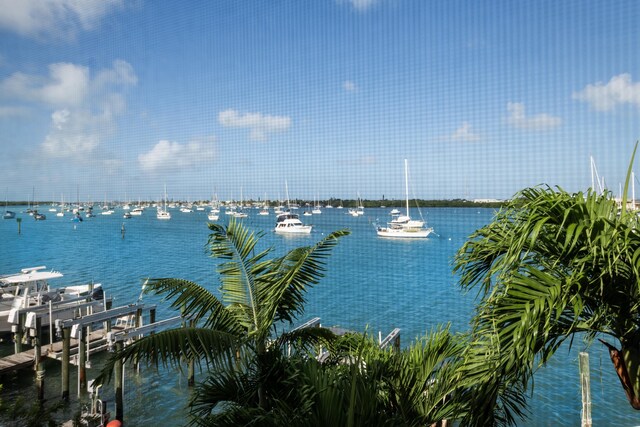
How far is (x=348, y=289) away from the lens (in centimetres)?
1373

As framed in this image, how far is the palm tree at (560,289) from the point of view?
1.38 metres

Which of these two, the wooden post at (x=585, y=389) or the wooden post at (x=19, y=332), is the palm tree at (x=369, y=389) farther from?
the wooden post at (x=19, y=332)

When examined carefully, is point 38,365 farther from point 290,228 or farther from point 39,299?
point 290,228

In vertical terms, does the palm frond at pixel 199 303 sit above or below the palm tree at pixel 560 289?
below

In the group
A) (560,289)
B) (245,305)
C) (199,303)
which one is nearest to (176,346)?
(199,303)

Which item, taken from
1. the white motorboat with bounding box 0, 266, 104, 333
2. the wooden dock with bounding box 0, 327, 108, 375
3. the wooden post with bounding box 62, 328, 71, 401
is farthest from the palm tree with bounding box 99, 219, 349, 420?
the white motorboat with bounding box 0, 266, 104, 333

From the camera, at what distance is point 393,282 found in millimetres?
15422

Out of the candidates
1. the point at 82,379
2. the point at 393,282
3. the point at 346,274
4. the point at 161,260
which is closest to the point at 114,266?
the point at 161,260

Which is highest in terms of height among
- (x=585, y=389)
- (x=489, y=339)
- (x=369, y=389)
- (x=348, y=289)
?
(x=489, y=339)

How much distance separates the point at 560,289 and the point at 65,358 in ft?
20.2

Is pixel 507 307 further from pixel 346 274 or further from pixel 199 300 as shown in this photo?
pixel 346 274

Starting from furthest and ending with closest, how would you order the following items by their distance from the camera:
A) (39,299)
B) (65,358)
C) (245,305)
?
(39,299)
(65,358)
(245,305)

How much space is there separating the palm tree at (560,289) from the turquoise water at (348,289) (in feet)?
0.69

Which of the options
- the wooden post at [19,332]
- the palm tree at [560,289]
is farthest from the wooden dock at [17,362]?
the palm tree at [560,289]
